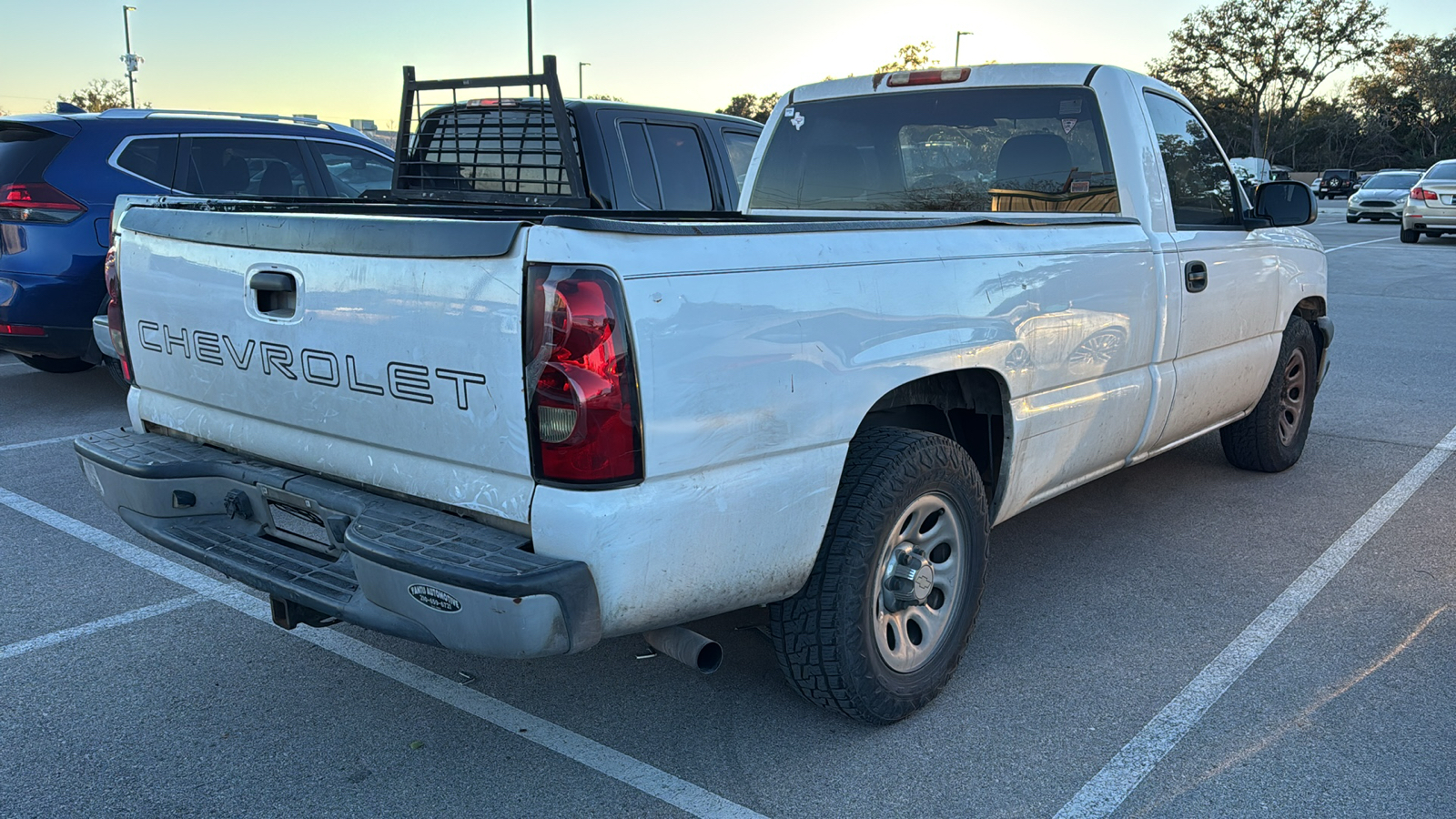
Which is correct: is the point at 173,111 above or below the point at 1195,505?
above

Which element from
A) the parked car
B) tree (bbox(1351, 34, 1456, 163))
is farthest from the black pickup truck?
tree (bbox(1351, 34, 1456, 163))

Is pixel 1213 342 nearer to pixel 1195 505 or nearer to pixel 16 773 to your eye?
pixel 1195 505

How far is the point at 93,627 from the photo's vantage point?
384 centimetres

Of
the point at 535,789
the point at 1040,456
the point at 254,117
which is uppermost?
the point at 254,117

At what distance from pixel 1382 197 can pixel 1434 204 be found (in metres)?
9.10

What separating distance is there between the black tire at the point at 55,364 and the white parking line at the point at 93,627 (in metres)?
4.68

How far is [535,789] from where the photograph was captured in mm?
2865

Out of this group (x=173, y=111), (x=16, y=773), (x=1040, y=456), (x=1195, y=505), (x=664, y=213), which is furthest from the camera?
(x=173, y=111)

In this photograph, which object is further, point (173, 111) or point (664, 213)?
point (173, 111)

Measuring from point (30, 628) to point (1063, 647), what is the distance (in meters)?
3.50

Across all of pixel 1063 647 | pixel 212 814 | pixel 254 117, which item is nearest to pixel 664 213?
pixel 1063 647

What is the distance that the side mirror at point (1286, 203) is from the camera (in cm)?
479

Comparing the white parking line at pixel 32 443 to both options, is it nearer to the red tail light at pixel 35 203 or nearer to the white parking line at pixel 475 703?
the red tail light at pixel 35 203

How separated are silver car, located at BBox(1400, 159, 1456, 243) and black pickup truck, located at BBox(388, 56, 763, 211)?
65.1 feet
